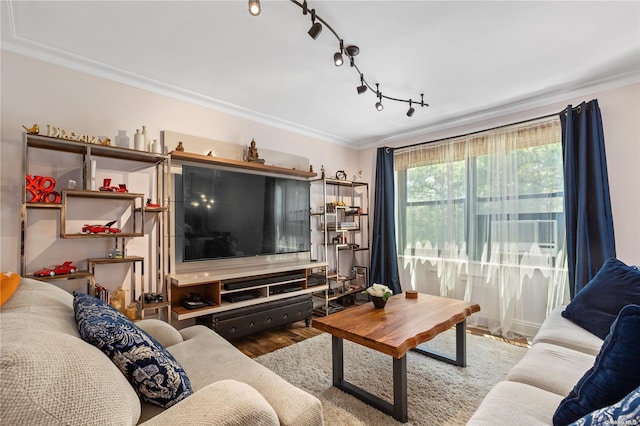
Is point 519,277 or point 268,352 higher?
point 519,277

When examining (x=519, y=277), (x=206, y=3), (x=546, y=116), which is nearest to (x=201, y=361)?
(x=206, y=3)

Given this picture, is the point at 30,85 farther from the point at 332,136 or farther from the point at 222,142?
the point at 332,136

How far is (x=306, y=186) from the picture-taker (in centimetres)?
387

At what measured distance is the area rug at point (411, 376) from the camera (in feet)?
6.00

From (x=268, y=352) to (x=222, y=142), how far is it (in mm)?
2186

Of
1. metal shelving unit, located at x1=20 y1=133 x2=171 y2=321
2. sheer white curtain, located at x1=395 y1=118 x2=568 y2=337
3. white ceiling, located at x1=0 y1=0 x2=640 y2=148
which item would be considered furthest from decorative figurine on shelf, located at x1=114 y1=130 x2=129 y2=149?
sheer white curtain, located at x1=395 y1=118 x2=568 y2=337

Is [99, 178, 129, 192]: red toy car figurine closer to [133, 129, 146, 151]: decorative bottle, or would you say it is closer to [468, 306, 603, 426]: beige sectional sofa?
[133, 129, 146, 151]: decorative bottle

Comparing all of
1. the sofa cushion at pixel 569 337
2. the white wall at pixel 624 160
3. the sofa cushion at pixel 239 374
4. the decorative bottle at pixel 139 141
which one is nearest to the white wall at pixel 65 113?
the decorative bottle at pixel 139 141

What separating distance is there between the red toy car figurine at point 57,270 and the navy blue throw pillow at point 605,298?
3.56 m

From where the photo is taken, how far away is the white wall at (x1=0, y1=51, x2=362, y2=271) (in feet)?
6.89

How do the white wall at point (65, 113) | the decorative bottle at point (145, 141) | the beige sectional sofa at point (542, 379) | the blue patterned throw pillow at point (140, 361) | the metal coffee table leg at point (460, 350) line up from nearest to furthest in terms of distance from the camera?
1. the blue patterned throw pillow at point (140, 361)
2. the beige sectional sofa at point (542, 379)
3. the white wall at point (65, 113)
4. the metal coffee table leg at point (460, 350)
5. the decorative bottle at point (145, 141)

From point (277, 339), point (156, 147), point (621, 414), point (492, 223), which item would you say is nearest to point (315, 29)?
point (156, 147)

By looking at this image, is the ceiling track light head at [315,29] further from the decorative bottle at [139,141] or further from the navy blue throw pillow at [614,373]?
the navy blue throw pillow at [614,373]

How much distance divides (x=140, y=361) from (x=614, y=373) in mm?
1525
